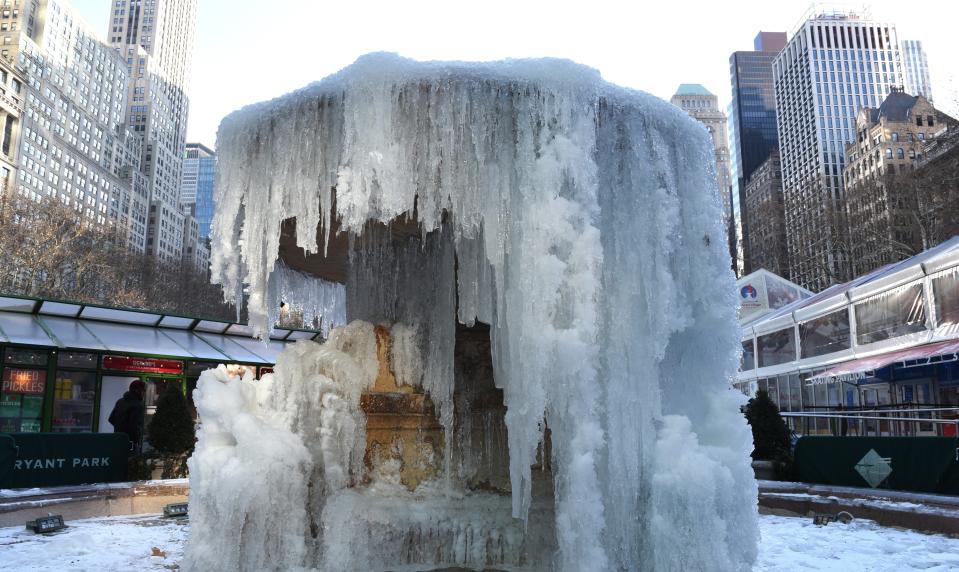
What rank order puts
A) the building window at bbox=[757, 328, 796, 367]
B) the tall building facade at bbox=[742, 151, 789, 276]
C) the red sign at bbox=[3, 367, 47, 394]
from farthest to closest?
the tall building facade at bbox=[742, 151, 789, 276] → the building window at bbox=[757, 328, 796, 367] → the red sign at bbox=[3, 367, 47, 394]

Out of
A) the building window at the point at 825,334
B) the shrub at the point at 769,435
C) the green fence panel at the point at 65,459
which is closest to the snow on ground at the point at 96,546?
the green fence panel at the point at 65,459

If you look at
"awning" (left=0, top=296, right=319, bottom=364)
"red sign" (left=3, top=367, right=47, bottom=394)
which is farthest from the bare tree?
"red sign" (left=3, top=367, right=47, bottom=394)

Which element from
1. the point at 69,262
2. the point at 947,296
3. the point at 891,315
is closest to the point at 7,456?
the point at 947,296

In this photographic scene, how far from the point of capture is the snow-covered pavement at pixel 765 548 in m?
5.95

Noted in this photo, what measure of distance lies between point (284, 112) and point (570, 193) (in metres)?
2.64

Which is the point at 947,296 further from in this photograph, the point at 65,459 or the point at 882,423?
the point at 65,459

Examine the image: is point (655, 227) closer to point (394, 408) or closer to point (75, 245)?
point (394, 408)

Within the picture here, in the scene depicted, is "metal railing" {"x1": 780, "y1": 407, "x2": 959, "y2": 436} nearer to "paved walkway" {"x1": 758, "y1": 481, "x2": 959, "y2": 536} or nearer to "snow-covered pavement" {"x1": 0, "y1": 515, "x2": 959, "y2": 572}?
"paved walkway" {"x1": 758, "y1": 481, "x2": 959, "y2": 536}

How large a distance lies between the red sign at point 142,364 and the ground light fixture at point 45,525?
382 inches

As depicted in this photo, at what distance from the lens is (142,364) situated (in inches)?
668

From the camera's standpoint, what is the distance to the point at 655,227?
5617 mm

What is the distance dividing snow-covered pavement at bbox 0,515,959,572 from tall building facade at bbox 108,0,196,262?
381 ft

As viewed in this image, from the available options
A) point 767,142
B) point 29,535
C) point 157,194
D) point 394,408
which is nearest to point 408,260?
point 394,408

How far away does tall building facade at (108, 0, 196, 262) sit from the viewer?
407 feet
